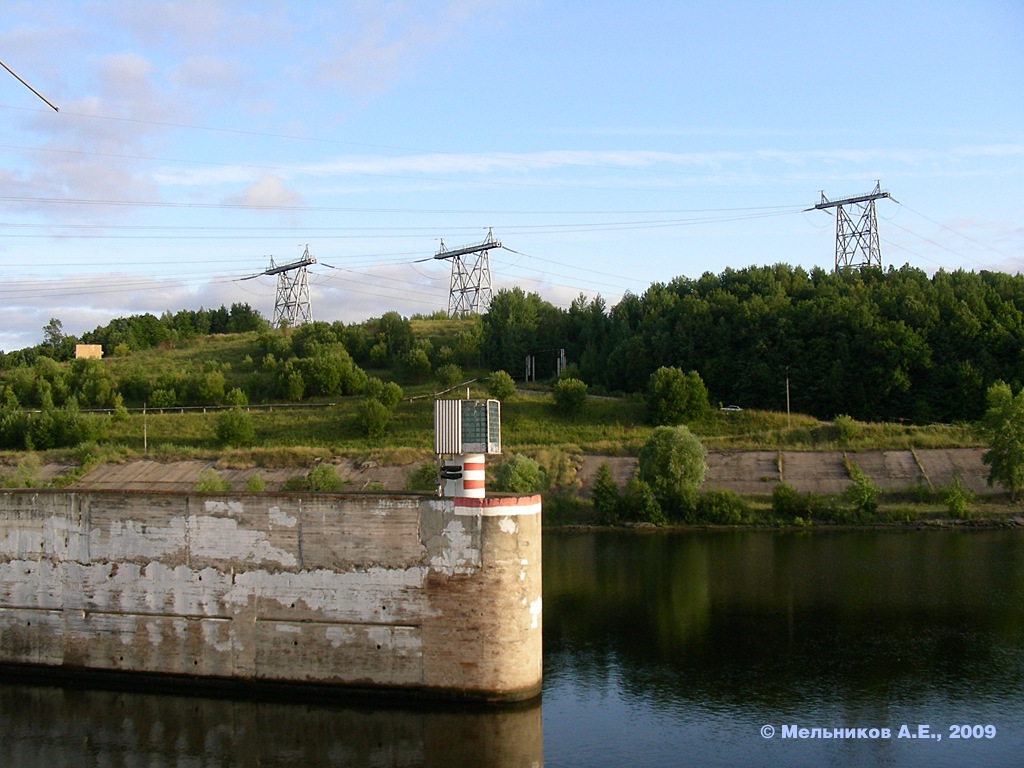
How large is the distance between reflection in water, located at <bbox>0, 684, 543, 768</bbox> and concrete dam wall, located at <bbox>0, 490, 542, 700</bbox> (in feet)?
2.11

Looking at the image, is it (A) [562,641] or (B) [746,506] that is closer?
(A) [562,641]

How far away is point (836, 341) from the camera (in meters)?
62.2

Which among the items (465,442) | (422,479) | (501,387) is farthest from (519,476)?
(465,442)

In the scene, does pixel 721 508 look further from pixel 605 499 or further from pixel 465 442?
pixel 465 442

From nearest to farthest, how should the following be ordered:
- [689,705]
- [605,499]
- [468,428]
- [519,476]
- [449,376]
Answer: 1. [468,428]
2. [689,705]
3. [519,476]
4. [605,499]
5. [449,376]

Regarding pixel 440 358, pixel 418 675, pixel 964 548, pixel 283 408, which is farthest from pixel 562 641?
pixel 440 358

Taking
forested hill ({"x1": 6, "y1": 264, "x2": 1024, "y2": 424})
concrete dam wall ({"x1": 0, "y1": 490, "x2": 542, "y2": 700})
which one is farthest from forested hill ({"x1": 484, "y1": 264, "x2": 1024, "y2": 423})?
concrete dam wall ({"x1": 0, "y1": 490, "x2": 542, "y2": 700})

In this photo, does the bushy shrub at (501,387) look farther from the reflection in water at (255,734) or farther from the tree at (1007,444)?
the reflection in water at (255,734)

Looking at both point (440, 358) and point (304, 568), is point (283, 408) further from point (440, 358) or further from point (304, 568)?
point (304, 568)

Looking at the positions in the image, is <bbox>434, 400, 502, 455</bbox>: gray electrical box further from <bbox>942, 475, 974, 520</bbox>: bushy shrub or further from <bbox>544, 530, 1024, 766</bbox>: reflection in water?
<bbox>942, 475, 974, 520</bbox>: bushy shrub

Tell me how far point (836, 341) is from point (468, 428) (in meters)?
47.7

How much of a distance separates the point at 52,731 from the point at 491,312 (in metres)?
66.3

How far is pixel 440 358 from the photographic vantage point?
3071 inches

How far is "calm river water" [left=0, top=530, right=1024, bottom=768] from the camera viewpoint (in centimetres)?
1791
